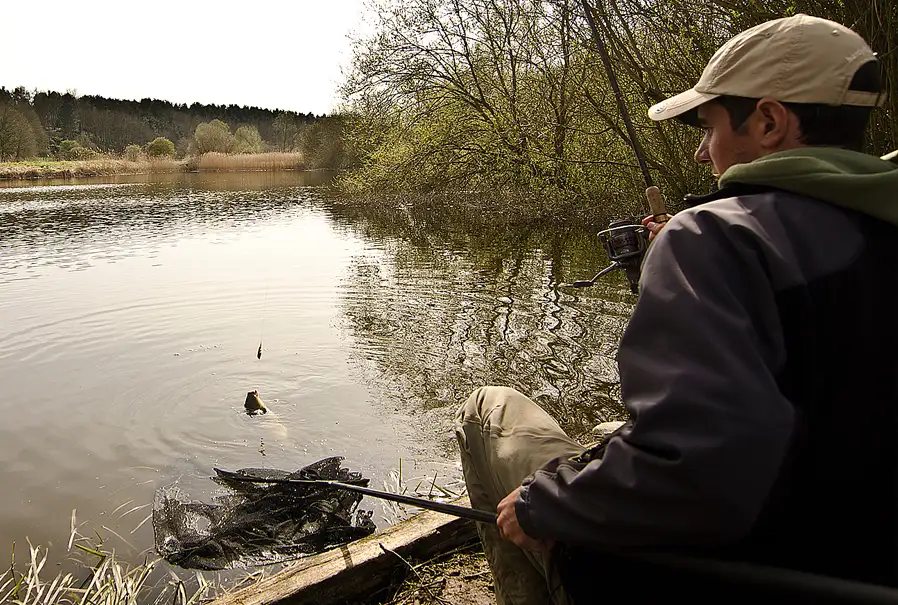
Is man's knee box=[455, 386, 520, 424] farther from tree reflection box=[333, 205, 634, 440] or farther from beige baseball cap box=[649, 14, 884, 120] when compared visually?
tree reflection box=[333, 205, 634, 440]

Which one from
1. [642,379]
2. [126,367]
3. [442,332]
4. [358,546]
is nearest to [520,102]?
[442,332]

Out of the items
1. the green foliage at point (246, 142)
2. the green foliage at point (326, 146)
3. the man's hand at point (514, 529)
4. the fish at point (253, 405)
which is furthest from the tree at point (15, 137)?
the man's hand at point (514, 529)

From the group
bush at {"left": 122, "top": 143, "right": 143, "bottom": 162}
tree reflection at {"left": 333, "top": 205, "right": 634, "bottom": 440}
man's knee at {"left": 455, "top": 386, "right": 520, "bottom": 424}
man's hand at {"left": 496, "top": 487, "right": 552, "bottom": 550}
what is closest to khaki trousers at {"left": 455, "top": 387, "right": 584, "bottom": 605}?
man's knee at {"left": 455, "top": 386, "right": 520, "bottom": 424}

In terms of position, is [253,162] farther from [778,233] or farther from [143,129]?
[143,129]

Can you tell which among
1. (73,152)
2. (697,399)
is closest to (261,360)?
(697,399)

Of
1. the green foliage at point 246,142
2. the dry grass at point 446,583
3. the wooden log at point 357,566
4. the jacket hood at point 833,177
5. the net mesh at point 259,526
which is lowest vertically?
the net mesh at point 259,526

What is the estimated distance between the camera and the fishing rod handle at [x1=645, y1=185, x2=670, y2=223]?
2.66 m

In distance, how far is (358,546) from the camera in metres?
2.86

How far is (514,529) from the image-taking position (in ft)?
5.36

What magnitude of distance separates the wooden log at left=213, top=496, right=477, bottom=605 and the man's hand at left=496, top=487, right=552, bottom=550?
3.99 feet

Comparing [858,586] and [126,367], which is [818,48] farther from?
[126,367]

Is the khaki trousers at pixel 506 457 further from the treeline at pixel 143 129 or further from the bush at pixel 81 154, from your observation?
the bush at pixel 81 154

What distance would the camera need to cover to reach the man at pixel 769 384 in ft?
4.12

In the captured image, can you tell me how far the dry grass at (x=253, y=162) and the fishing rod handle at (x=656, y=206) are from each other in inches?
2157
